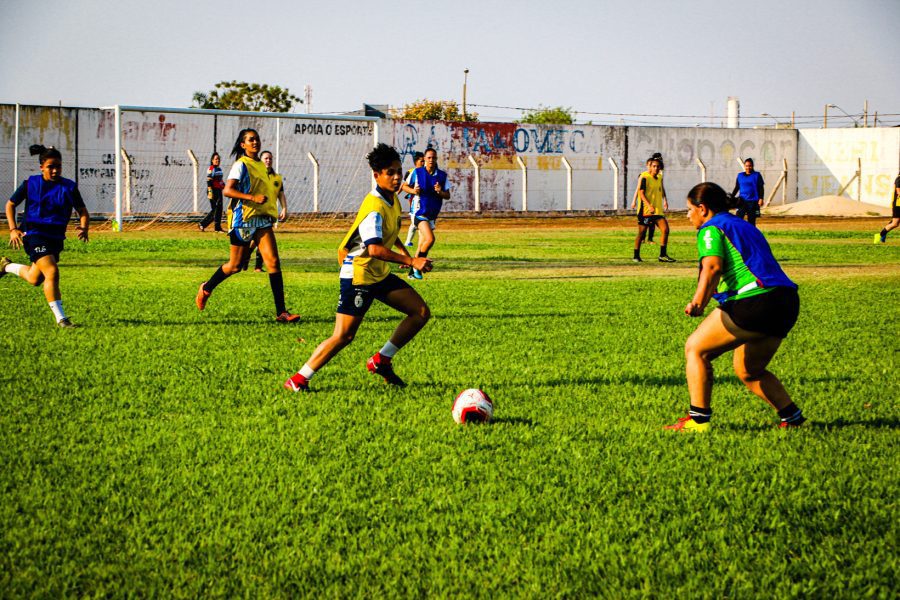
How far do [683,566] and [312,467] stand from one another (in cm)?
205

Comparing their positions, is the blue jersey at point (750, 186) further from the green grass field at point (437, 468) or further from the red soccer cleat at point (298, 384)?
the red soccer cleat at point (298, 384)

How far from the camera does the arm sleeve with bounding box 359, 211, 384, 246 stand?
6.69 metres

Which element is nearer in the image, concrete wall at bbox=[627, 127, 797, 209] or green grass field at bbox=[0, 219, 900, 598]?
green grass field at bbox=[0, 219, 900, 598]

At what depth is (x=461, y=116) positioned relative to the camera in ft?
210

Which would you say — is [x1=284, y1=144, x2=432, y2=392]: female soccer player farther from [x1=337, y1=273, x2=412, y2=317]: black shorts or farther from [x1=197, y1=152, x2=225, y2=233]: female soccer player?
[x1=197, y1=152, x2=225, y2=233]: female soccer player

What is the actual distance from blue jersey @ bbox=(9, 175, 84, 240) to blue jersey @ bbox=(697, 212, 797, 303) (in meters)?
7.16

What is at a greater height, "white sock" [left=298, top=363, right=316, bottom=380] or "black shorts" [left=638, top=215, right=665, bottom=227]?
"black shorts" [left=638, top=215, right=665, bottom=227]

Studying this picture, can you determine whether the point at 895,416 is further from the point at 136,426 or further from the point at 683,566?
the point at 136,426

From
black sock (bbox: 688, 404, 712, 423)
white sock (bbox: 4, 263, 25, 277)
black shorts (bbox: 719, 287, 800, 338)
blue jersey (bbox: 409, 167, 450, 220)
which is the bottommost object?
black sock (bbox: 688, 404, 712, 423)

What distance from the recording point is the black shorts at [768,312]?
542 centimetres

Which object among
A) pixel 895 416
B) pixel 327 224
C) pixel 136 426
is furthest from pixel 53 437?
pixel 327 224

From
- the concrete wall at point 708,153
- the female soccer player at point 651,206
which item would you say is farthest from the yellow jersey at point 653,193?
the concrete wall at point 708,153

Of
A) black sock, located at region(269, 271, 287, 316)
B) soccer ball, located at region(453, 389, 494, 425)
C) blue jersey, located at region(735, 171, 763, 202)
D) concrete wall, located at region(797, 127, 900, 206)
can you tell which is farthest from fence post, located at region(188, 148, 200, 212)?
concrete wall, located at region(797, 127, 900, 206)

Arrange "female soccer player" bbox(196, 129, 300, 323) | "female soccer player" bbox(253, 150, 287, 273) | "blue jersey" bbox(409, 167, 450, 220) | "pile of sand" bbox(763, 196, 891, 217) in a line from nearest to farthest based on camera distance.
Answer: "female soccer player" bbox(196, 129, 300, 323), "female soccer player" bbox(253, 150, 287, 273), "blue jersey" bbox(409, 167, 450, 220), "pile of sand" bbox(763, 196, 891, 217)
